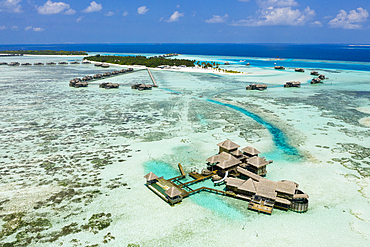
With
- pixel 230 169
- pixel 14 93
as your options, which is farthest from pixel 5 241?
pixel 14 93

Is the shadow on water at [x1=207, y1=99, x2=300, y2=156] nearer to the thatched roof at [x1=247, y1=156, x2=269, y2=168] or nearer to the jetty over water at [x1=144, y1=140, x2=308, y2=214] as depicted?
the jetty over water at [x1=144, y1=140, x2=308, y2=214]

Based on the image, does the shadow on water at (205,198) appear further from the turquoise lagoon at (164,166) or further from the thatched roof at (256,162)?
the thatched roof at (256,162)

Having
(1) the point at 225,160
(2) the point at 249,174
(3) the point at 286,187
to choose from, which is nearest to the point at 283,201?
(3) the point at 286,187

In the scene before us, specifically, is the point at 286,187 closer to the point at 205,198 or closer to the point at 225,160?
the point at 225,160

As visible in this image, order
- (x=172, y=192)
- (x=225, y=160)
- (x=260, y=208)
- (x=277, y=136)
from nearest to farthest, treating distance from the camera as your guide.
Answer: (x=260, y=208) < (x=172, y=192) < (x=225, y=160) < (x=277, y=136)

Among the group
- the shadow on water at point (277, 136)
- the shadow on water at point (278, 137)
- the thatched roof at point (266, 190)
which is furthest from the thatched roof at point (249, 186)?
the shadow on water at point (277, 136)

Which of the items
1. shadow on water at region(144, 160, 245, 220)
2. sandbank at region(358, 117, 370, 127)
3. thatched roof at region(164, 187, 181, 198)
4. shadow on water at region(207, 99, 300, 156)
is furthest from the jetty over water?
sandbank at region(358, 117, 370, 127)

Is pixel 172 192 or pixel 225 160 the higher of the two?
pixel 225 160
